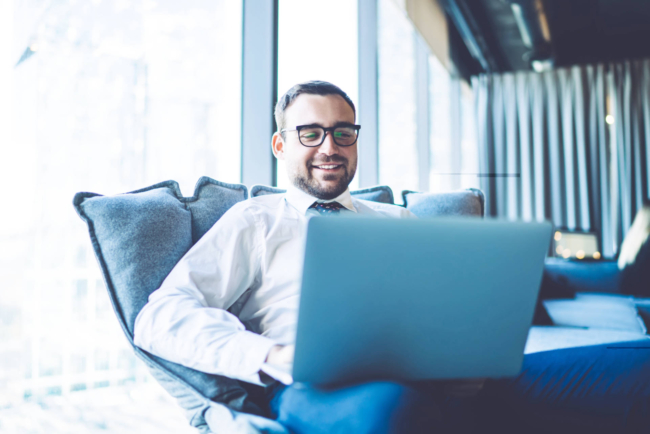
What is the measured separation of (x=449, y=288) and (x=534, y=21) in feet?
11.9

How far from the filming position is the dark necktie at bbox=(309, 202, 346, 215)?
120 centimetres

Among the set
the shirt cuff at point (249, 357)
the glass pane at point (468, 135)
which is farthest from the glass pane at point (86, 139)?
the glass pane at point (468, 135)

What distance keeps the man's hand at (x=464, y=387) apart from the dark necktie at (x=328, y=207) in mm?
571

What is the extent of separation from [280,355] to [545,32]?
155 inches

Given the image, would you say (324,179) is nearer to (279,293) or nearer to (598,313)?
(279,293)

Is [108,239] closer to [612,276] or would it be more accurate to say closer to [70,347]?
[70,347]

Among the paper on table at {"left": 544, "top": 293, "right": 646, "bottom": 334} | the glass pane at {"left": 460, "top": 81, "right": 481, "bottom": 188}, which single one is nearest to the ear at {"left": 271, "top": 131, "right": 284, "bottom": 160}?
the paper on table at {"left": 544, "top": 293, "right": 646, "bottom": 334}

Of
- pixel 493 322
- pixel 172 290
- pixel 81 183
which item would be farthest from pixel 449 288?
pixel 81 183

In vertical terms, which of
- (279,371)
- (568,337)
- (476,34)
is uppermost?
(476,34)

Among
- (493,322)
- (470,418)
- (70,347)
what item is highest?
(493,322)

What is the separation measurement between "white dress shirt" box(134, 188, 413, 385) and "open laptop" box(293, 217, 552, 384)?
19cm

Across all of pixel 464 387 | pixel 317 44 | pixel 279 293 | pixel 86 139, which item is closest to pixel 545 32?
pixel 317 44

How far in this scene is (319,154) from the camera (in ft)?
3.93

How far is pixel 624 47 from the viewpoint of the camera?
4.58 metres
